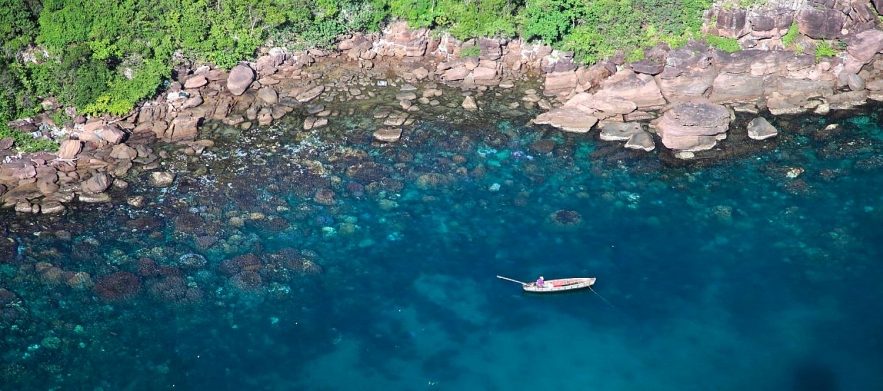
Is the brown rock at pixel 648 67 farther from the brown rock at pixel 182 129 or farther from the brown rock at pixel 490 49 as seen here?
the brown rock at pixel 182 129

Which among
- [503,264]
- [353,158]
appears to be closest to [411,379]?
[503,264]

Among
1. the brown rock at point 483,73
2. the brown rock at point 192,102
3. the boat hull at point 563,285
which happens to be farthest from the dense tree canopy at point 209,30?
the boat hull at point 563,285

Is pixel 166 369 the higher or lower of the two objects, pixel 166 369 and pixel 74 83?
the lower

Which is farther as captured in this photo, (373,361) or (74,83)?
(74,83)

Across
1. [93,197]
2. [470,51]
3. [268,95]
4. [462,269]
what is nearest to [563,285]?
[462,269]

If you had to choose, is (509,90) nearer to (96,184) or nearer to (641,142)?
(641,142)

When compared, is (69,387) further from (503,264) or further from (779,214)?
(779,214)

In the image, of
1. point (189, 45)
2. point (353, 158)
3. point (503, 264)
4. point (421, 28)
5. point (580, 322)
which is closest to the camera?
point (580, 322)

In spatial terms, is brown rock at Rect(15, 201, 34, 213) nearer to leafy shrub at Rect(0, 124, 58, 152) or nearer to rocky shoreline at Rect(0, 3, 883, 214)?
rocky shoreline at Rect(0, 3, 883, 214)
